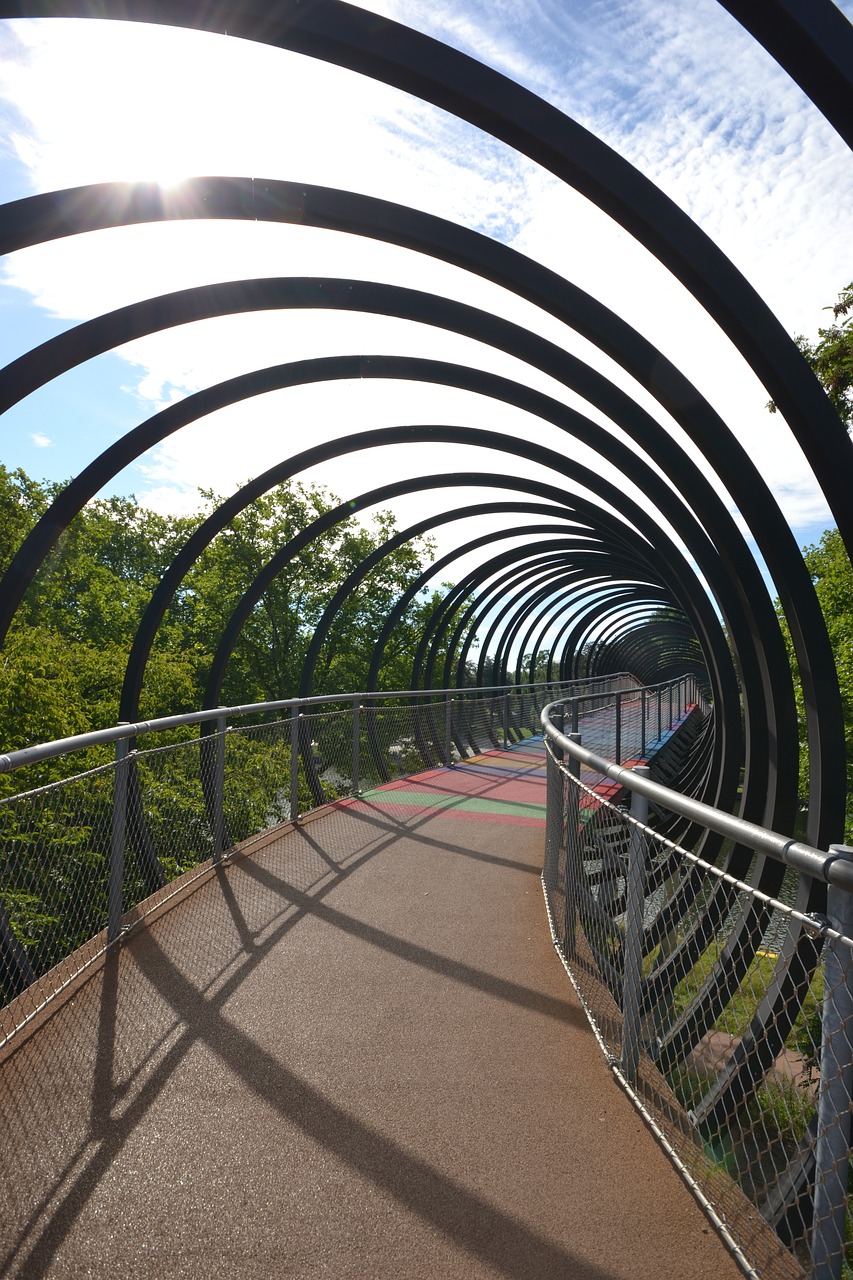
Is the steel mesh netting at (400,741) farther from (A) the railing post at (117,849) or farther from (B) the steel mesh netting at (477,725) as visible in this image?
(A) the railing post at (117,849)

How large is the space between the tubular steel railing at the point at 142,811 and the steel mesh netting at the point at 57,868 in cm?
1

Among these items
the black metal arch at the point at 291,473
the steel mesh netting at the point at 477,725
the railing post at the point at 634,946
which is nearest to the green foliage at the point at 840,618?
the steel mesh netting at the point at 477,725

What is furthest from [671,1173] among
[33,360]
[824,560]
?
[824,560]

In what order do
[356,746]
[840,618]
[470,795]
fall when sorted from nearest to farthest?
[356,746] → [470,795] → [840,618]

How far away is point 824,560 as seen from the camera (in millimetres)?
29750

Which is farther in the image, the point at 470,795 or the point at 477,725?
the point at 477,725

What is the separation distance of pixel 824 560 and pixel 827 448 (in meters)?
27.4

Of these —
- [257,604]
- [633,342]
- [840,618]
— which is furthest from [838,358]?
[257,604]

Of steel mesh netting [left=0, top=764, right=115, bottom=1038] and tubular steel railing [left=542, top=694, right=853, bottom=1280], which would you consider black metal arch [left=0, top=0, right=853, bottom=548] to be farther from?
steel mesh netting [left=0, top=764, right=115, bottom=1038]

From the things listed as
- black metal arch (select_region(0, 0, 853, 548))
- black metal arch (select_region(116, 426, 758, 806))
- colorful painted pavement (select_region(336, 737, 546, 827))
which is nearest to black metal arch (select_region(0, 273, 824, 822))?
black metal arch (select_region(0, 0, 853, 548))

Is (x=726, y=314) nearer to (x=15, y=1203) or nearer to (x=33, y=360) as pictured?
(x=33, y=360)

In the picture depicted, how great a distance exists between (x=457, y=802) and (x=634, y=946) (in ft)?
23.3

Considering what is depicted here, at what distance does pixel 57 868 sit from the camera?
4.83 m

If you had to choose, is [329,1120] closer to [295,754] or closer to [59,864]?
[59,864]
